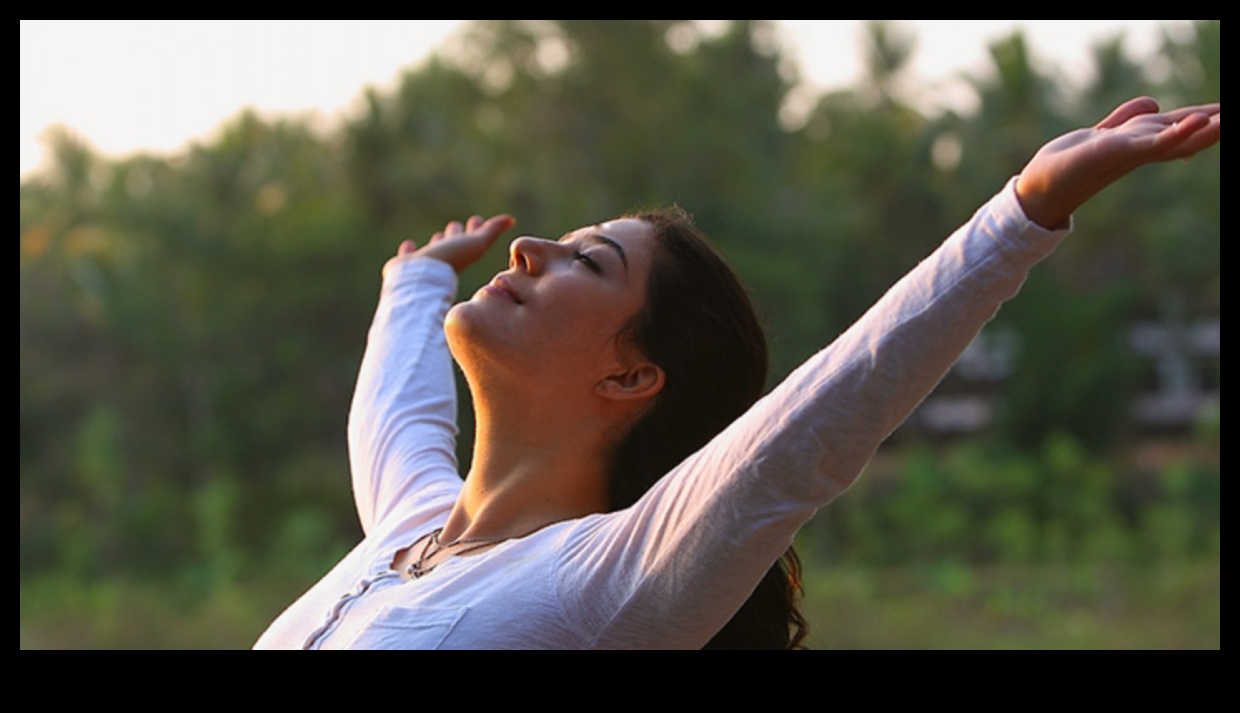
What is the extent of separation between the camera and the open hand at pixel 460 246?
1448mm

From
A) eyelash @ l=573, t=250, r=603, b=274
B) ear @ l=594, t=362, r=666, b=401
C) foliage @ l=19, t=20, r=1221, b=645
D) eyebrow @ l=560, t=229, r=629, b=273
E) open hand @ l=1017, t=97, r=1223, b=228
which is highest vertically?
foliage @ l=19, t=20, r=1221, b=645

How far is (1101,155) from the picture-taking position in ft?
2.44

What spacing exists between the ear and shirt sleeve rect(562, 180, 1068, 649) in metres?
0.19

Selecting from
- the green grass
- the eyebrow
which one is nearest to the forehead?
the eyebrow

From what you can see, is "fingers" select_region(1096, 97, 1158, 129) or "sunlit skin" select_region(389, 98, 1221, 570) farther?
"sunlit skin" select_region(389, 98, 1221, 570)

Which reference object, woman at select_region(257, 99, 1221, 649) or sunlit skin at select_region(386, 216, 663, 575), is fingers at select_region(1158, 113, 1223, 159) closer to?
woman at select_region(257, 99, 1221, 649)

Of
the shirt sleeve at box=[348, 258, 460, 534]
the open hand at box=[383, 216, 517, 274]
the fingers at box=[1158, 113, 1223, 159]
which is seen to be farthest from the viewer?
the open hand at box=[383, 216, 517, 274]

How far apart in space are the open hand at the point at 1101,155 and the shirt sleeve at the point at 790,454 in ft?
0.04

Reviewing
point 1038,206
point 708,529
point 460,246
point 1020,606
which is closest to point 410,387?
point 460,246

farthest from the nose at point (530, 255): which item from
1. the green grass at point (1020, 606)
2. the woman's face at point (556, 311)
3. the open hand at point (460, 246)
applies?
the green grass at point (1020, 606)

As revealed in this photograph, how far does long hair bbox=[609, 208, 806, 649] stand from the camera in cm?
107

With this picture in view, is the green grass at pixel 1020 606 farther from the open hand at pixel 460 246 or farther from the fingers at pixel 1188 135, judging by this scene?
the fingers at pixel 1188 135
